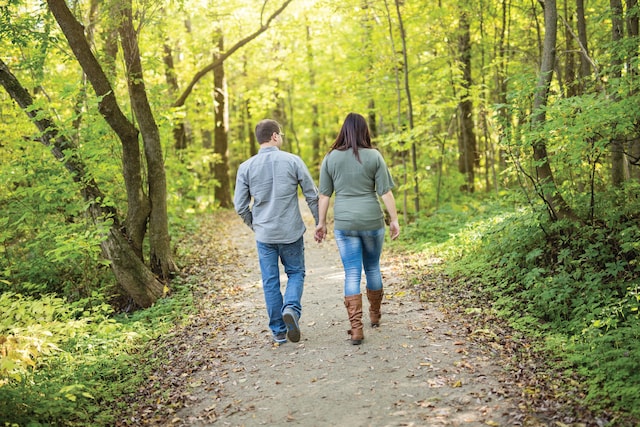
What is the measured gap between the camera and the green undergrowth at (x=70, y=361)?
419 centimetres

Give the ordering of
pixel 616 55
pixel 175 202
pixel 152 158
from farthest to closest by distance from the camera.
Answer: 1. pixel 175 202
2. pixel 152 158
3. pixel 616 55

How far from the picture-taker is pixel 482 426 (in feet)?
12.0

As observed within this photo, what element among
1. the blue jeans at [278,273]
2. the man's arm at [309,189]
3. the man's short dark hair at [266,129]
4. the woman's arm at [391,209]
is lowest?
the blue jeans at [278,273]

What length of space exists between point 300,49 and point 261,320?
22008 mm

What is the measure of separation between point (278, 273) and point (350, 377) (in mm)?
1414

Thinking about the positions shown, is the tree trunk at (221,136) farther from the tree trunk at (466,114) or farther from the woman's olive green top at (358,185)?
the woman's olive green top at (358,185)

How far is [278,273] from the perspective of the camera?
554cm

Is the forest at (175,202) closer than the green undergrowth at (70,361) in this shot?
No

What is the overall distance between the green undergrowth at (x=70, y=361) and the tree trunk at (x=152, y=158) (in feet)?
3.87

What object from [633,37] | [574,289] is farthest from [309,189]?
[633,37]

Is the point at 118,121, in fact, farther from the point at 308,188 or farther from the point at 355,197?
the point at 355,197

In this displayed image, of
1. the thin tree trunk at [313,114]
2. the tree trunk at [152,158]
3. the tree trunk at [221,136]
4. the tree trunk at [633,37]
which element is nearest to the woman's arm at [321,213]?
the tree trunk at [633,37]

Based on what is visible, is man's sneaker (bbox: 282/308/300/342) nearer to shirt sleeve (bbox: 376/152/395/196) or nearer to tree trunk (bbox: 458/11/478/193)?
shirt sleeve (bbox: 376/152/395/196)

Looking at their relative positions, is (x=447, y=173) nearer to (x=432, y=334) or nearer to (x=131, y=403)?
(x=432, y=334)
